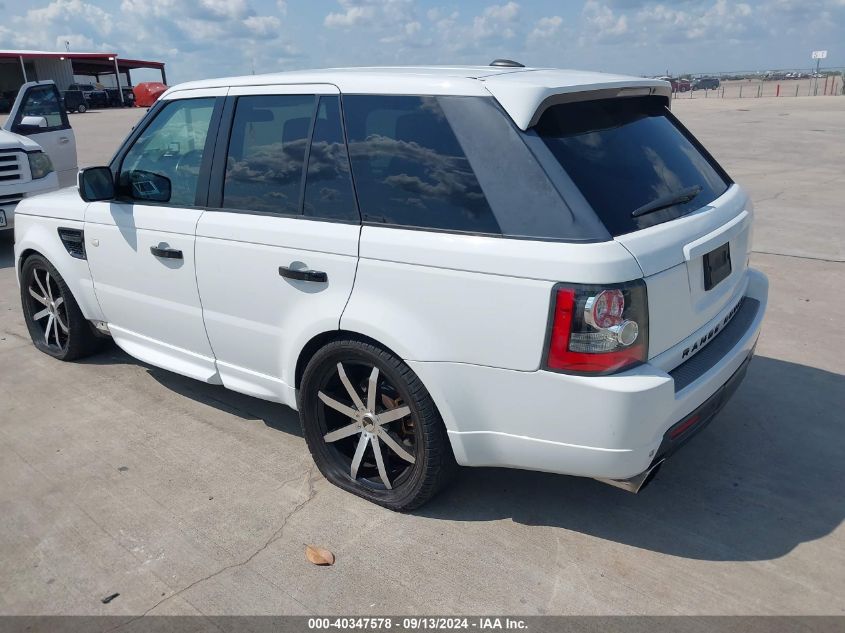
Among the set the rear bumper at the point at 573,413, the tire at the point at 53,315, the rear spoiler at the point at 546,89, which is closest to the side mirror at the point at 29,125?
the tire at the point at 53,315

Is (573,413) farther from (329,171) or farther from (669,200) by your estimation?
(329,171)

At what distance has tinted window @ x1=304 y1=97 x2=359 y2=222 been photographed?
126 inches

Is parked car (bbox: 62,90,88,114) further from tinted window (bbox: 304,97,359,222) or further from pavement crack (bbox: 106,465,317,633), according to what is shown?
pavement crack (bbox: 106,465,317,633)

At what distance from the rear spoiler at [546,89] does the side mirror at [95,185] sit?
2.39 m

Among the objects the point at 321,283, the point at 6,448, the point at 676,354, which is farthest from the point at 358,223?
the point at 6,448

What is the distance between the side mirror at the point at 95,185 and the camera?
4.10 metres

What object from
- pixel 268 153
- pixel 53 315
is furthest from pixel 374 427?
pixel 53 315

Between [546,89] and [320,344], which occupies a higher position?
[546,89]

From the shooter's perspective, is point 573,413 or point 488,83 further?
point 488,83

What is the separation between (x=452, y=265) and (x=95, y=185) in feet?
8.04

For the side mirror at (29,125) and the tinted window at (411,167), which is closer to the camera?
the tinted window at (411,167)

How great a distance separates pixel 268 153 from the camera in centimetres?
353

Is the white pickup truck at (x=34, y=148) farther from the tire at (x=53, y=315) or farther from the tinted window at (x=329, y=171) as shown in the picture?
the tinted window at (x=329, y=171)

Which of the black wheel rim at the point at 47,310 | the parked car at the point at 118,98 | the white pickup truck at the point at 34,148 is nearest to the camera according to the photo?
the black wheel rim at the point at 47,310
